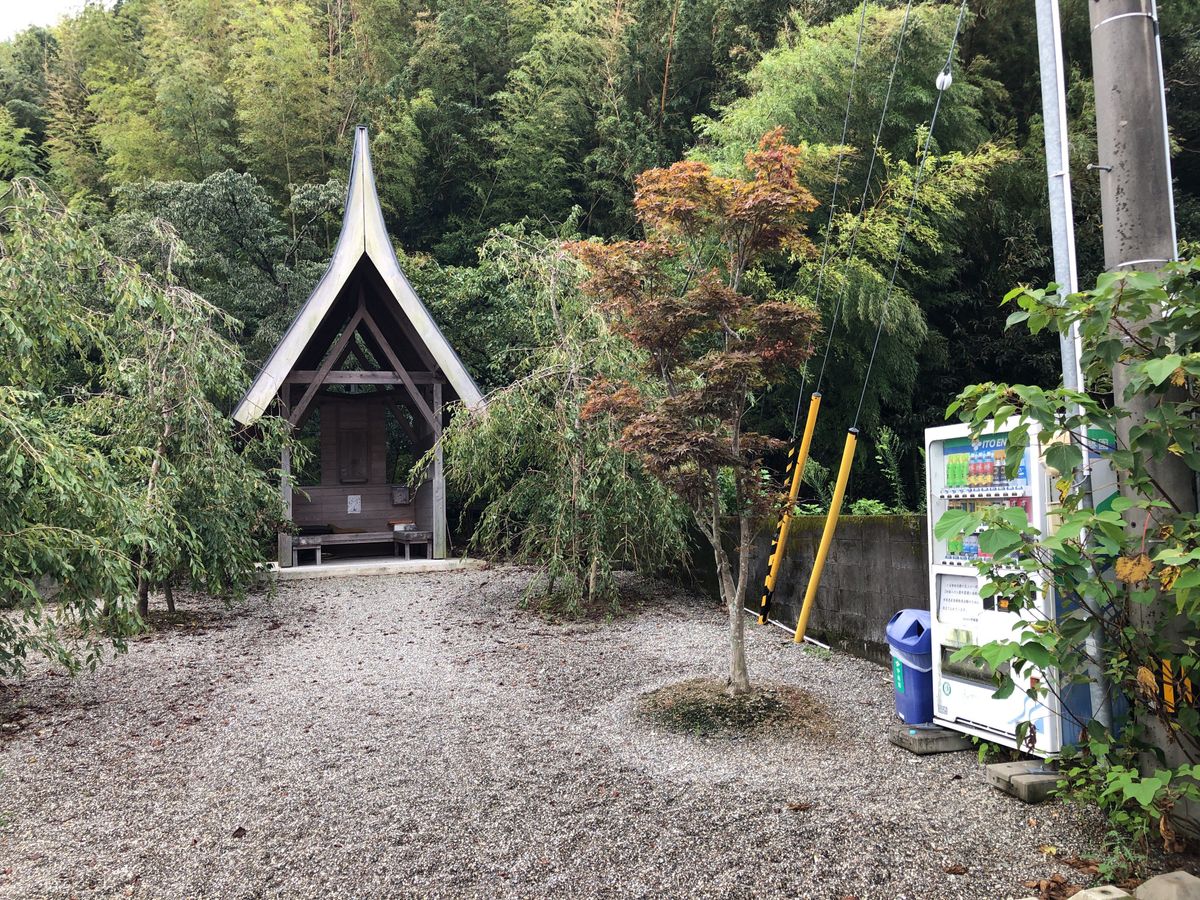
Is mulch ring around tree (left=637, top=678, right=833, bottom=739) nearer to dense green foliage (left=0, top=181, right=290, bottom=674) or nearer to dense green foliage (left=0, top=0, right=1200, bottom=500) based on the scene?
dense green foliage (left=0, top=181, right=290, bottom=674)

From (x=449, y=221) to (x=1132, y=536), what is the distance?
46.8ft

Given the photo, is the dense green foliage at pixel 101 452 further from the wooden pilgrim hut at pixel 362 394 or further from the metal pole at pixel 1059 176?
the metal pole at pixel 1059 176

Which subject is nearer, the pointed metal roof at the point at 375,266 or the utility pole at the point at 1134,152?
the utility pole at the point at 1134,152

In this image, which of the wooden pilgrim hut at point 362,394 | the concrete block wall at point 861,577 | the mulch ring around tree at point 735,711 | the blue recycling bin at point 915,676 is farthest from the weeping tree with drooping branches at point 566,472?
the blue recycling bin at point 915,676

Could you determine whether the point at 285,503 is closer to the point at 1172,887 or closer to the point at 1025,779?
the point at 1025,779

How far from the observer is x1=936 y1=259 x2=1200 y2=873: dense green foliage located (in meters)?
2.13

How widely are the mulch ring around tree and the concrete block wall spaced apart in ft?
2.99

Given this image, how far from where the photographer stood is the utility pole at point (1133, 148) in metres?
2.54

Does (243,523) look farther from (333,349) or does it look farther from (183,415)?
(333,349)

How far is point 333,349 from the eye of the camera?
1016 cm

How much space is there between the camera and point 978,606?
3.43 meters

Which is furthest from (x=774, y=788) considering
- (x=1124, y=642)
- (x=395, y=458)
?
(x=395, y=458)

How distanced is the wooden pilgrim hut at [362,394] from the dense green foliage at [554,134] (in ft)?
6.36

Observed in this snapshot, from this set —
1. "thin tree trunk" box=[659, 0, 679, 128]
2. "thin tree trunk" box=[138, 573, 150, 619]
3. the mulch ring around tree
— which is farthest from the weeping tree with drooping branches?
"thin tree trunk" box=[659, 0, 679, 128]
